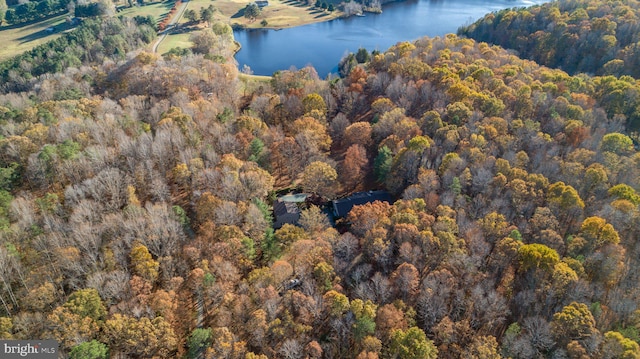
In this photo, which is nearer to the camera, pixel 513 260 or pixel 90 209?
pixel 513 260

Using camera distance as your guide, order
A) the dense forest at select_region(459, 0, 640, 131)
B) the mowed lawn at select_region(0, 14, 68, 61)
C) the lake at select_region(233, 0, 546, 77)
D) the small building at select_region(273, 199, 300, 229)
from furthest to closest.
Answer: the mowed lawn at select_region(0, 14, 68, 61), the lake at select_region(233, 0, 546, 77), the dense forest at select_region(459, 0, 640, 131), the small building at select_region(273, 199, 300, 229)

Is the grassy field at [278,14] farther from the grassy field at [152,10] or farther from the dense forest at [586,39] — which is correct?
the dense forest at [586,39]

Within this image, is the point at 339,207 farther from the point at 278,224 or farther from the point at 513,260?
the point at 513,260

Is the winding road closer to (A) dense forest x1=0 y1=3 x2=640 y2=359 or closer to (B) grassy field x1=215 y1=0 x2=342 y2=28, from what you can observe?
(B) grassy field x1=215 y1=0 x2=342 y2=28

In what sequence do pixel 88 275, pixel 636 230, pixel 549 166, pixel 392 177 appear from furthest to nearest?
pixel 392 177 < pixel 549 166 < pixel 636 230 < pixel 88 275

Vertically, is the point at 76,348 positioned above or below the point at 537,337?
above

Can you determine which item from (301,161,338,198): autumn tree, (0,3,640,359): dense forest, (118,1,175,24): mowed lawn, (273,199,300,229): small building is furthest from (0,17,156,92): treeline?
(301,161,338,198): autumn tree

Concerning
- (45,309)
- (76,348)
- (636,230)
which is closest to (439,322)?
(636,230)
